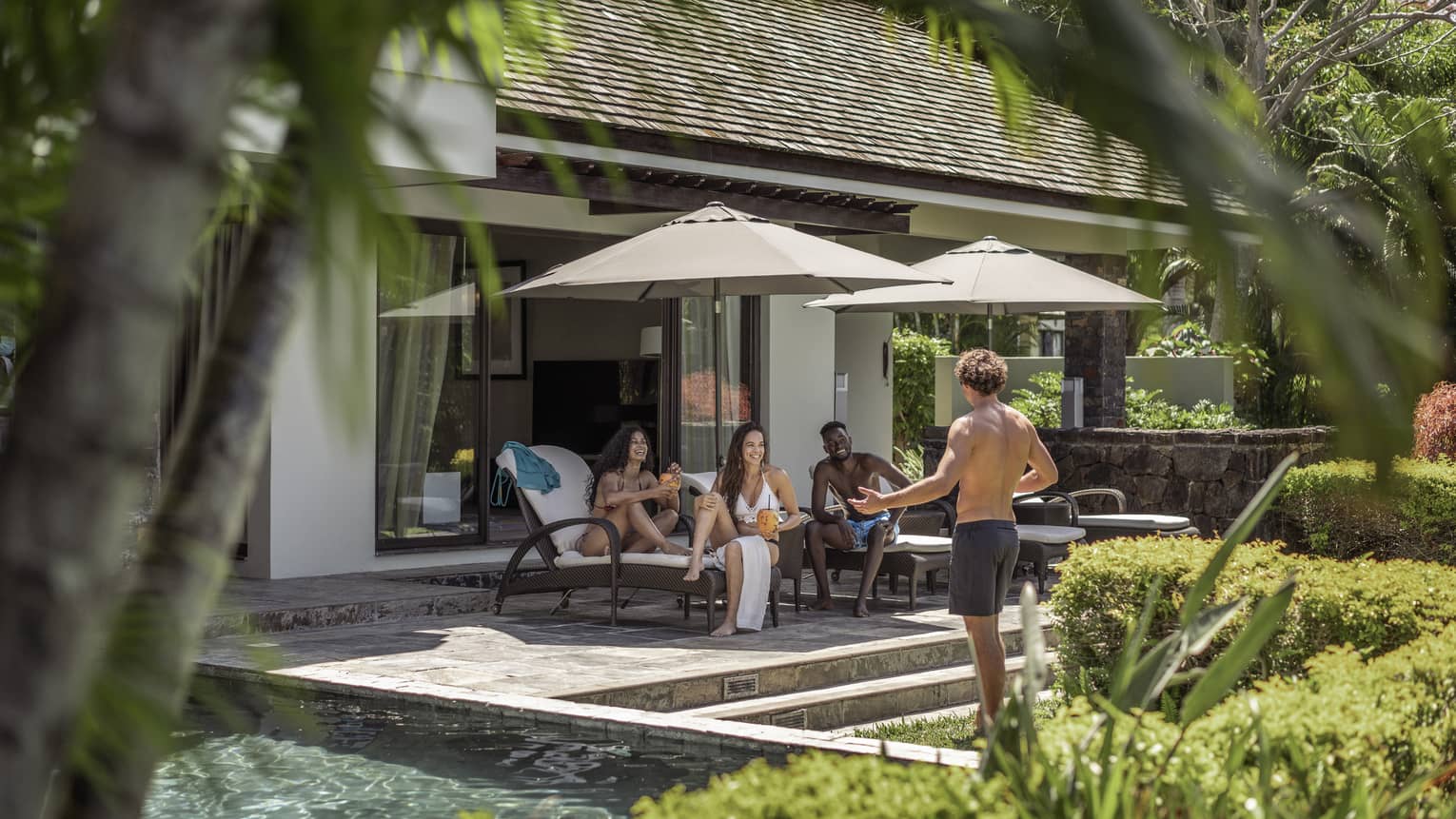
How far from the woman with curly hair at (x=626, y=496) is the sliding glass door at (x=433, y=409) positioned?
2512mm

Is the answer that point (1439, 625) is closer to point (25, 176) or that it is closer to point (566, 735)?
point (566, 735)

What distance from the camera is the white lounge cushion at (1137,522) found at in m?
12.7

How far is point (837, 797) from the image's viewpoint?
8.96 ft

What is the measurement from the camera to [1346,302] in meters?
0.79

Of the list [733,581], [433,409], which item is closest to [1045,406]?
[433,409]

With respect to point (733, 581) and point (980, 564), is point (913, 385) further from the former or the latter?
point (980, 564)

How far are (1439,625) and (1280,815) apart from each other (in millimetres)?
3325

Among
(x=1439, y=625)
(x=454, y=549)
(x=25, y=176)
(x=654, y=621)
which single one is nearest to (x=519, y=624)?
(x=654, y=621)

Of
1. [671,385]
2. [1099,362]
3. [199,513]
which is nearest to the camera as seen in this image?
[199,513]

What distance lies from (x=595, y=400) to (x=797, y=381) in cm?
413

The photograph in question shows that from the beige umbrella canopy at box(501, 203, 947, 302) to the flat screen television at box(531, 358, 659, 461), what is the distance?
25.4 feet

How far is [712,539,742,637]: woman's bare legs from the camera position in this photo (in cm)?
941

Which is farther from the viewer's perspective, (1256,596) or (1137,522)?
(1137,522)

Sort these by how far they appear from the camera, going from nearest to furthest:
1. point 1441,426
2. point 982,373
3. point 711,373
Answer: point 982,373, point 711,373, point 1441,426
